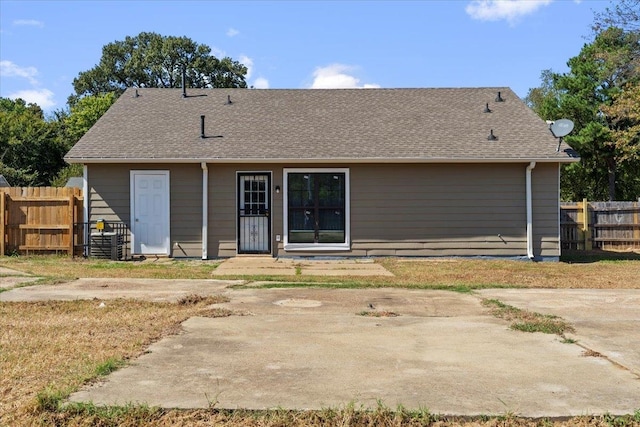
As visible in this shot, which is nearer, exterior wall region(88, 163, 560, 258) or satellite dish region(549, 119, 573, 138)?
satellite dish region(549, 119, 573, 138)

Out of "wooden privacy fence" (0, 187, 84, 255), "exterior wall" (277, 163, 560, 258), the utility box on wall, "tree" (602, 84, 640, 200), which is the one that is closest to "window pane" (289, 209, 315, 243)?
"exterior wall" (277, 163, 560, 258)

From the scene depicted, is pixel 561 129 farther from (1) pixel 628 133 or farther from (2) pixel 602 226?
(1) pixel 628 133

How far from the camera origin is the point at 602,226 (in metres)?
16.3

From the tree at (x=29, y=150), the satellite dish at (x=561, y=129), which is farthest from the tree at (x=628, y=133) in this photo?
the tree at (x=29, y=150)

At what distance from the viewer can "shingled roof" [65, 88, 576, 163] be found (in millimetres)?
13062

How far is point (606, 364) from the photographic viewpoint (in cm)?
407

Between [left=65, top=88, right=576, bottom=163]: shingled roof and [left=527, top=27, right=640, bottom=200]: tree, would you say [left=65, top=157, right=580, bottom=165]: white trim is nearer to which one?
[left=65, top=88, right=576, bottom=163]: shingled roof

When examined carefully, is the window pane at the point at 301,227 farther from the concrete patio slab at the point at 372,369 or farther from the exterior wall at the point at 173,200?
the concrete patio slab at the point at 372,369

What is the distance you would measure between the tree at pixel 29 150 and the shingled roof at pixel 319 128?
49.9 ft

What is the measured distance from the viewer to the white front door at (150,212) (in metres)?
13.3

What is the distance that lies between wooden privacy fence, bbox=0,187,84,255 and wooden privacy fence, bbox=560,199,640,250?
518 inches

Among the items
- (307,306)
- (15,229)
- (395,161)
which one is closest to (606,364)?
(307,306)

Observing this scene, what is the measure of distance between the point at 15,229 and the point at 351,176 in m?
8.13

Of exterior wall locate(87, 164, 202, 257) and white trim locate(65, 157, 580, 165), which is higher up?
white trim locate(65, 157, 580, 165)
